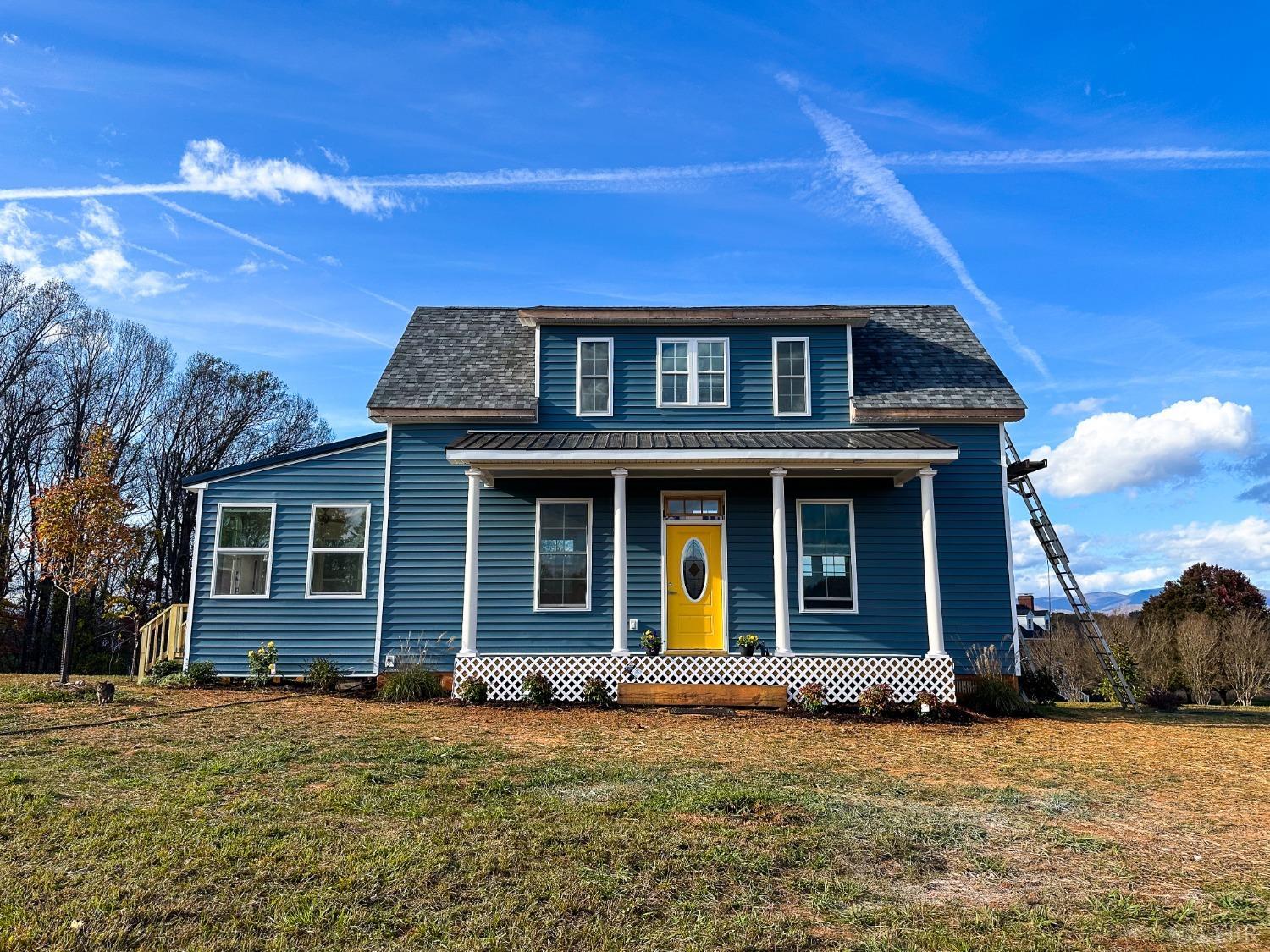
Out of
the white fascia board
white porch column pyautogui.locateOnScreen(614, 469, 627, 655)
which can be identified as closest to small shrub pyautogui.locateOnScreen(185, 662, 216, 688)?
the white fascia board

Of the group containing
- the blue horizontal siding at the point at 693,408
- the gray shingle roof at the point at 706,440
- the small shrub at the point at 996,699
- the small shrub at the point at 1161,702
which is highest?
the blue horizontal siding at the point at 693,408

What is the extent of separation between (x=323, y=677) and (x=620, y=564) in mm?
5230

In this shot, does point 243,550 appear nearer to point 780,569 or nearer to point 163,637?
point 163,637

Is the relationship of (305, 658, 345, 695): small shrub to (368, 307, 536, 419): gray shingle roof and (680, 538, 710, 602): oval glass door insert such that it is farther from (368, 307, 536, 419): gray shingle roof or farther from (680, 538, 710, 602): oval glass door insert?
(680, 538, 710, 602): oval glass door insert

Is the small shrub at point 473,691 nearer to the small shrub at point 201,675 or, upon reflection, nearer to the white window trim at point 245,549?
the white window trim at point 245,549

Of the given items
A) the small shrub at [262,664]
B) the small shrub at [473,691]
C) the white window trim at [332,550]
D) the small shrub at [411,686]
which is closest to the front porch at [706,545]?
the small shrub at [473,691]

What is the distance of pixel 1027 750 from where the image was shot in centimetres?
934

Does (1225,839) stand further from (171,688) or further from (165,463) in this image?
(165,463)

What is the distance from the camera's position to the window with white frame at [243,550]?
1425cm

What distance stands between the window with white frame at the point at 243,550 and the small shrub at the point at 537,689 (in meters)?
5.23

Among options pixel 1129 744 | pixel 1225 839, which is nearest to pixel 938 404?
pixel 1129 744

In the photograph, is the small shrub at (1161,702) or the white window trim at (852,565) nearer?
the white window trim at (852,565)

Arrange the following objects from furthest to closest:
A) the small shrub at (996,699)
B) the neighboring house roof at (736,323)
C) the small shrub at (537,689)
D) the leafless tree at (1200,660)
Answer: the leafless tree at (1200,660), the neighboring house roof at (736,323), the small shrub at (996,699), the small shrub at (537,689)

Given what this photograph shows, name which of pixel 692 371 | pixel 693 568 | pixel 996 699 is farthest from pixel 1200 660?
pixel 692 371
